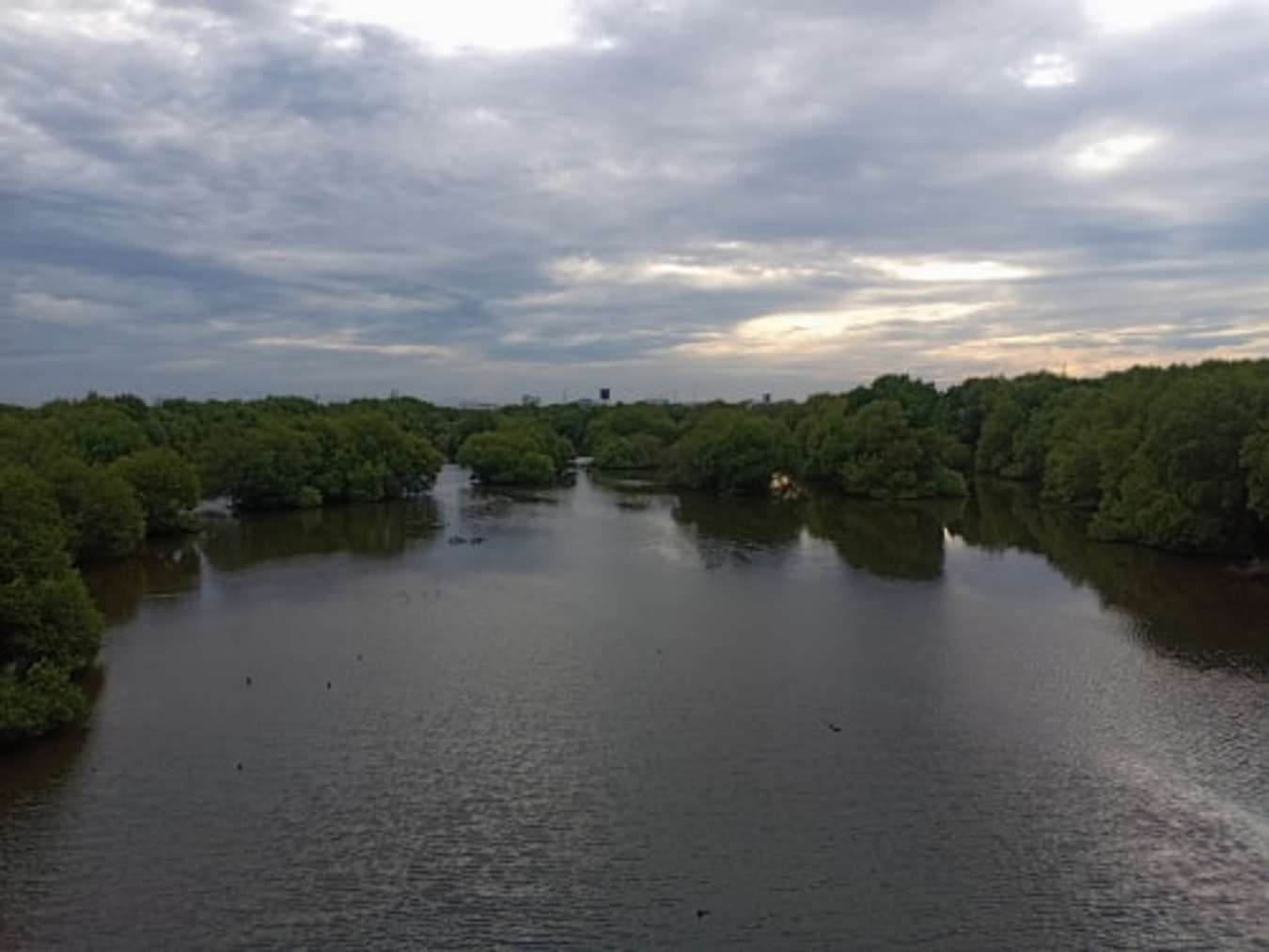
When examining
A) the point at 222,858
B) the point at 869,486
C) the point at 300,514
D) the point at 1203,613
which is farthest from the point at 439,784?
the point at 869,486

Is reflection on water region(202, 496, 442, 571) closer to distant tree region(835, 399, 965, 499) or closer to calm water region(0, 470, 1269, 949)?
calm water region(0, 470, 1269, 949)

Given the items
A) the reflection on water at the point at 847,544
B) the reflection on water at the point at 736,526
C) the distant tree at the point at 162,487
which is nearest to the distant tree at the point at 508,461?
the reflection on water at the point at 847,544

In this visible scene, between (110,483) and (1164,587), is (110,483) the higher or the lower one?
the higher one

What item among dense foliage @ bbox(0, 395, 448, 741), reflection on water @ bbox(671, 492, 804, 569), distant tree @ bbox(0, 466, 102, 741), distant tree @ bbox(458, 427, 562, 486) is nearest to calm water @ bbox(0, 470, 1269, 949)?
distant tree @ bbox(0, 466, 102, 741)

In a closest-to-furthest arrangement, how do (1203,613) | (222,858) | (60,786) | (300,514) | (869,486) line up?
(222,858), (60,786), (1203,613), (300,514), (869,486)

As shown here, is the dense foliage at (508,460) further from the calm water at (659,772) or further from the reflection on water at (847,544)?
the calm water at (659,772)

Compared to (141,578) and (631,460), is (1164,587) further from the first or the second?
(631,460)

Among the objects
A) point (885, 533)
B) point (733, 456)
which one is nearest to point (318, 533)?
point (885, 533)

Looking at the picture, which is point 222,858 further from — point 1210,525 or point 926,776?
point 1210,525
